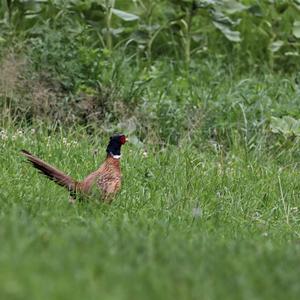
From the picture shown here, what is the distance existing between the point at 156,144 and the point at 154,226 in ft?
10.8

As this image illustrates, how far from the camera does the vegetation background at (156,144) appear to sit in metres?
4.05

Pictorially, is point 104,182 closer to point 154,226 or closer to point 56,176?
point 56,176

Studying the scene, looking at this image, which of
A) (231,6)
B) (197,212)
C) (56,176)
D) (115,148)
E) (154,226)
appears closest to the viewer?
(154,226)

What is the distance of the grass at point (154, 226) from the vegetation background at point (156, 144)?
0.01 m

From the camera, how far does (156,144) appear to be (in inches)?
355

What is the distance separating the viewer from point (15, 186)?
6.80 meters

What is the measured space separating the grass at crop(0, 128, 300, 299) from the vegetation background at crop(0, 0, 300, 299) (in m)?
0.01

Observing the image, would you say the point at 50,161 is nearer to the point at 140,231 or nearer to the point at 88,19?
the point at 140,231

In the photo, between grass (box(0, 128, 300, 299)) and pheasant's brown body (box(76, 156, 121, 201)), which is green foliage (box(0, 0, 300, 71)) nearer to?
grass (box(0, 128, 300, 299))

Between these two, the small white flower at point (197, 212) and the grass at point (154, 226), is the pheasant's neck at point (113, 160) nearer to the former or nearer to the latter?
the grass at point (154, 226)

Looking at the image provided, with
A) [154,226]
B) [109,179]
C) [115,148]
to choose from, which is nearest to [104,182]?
[109,179]

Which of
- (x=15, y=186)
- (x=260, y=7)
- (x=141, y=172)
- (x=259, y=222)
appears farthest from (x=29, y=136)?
(x=260, y=7)

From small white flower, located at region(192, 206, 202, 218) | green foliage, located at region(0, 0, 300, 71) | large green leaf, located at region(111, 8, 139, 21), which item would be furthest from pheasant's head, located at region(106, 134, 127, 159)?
large green leaf, located at region(111, 8, 139, 21)

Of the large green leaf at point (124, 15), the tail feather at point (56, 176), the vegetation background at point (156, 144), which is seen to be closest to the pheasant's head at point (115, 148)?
the vegetation background at point (156, 144)
